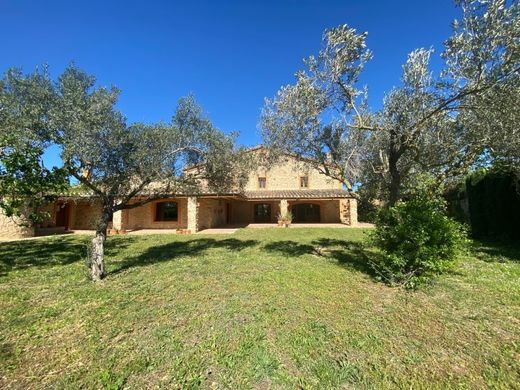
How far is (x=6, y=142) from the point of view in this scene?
4914 mm

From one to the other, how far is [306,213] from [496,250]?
58.3ft

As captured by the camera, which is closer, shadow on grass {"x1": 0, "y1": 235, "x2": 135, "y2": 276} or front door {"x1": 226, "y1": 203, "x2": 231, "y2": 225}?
shadow on grass {"x1": 0, "y1": 235, "x2": 135, "y2": 276}

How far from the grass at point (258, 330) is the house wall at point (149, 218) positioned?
13192 mm

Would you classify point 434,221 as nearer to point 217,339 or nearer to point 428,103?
point 428,103

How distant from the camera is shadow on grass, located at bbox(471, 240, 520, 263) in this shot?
892cm

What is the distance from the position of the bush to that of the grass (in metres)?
0.44

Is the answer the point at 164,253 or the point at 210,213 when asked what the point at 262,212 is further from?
the point at 164,253

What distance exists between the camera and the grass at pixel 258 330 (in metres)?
3.17

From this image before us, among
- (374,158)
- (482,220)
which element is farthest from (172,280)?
(482,220)

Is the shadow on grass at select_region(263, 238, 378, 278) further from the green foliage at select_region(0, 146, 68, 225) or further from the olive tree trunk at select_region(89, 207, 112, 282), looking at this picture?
the green foliage at select_region(0, 146, 68, 225)

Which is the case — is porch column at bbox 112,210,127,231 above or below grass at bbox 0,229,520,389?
above

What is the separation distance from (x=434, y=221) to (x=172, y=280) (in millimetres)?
6637

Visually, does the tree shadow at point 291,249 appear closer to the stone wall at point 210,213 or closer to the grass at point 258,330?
the grass at point 258,330

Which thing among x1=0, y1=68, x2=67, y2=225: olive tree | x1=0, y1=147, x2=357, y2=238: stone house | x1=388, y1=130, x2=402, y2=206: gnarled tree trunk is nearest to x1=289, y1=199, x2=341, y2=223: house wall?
x1=0, y1=147, x2=357, y2=238: stone house
